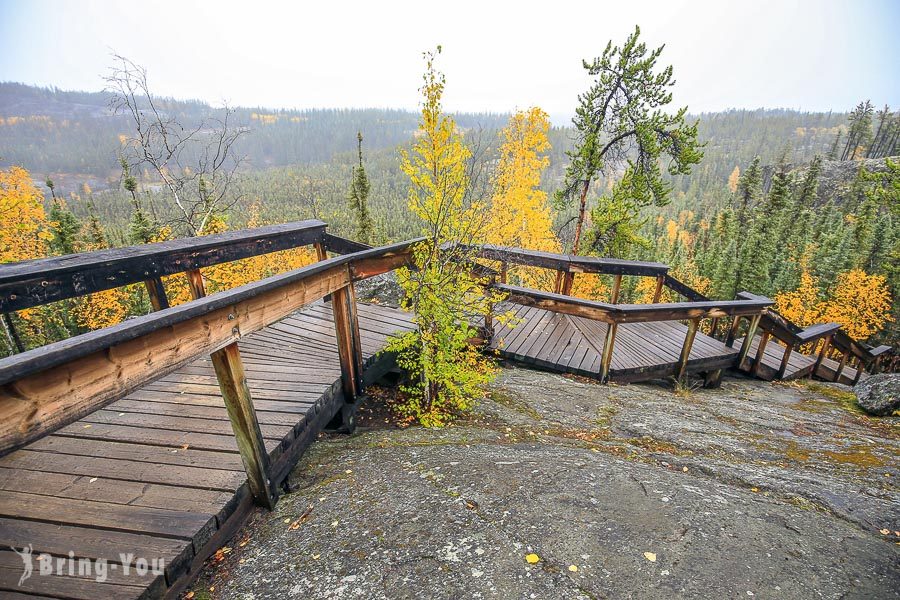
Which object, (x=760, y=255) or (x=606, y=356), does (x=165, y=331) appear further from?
(x=760, y=255)

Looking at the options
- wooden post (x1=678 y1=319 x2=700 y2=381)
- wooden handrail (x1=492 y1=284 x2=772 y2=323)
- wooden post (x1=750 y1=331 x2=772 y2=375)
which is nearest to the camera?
wooden handrail (x1=492 y1=284 x2=772 y2=323)

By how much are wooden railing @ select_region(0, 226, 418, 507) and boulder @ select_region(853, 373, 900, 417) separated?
24.5 ft

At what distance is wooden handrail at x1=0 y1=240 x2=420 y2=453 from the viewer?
1.32 meters

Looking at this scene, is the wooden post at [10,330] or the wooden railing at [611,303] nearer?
the wooden railing at [611,303]

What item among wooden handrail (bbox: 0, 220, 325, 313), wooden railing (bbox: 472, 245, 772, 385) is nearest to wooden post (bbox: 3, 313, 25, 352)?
wooden handrail (bbox: 0, 220, 325, 313)

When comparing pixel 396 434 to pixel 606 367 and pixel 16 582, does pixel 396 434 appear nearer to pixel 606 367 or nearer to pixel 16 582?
pixel 16 582

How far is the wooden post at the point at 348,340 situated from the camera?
3748mm

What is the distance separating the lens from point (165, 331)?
6.21ft

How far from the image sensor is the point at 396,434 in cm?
405

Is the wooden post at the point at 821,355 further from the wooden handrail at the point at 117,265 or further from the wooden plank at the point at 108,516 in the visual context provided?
the wooden plank at the point at 108,516

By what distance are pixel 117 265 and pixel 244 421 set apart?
1.91 meters

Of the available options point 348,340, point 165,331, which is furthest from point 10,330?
point 165,331

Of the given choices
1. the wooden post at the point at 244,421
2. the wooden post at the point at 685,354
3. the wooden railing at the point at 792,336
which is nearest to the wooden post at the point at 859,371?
the wooden railing at the point at 792,336

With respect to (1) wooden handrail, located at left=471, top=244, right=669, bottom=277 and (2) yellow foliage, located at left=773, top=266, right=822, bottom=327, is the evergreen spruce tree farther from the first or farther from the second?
(1) wooden handrail, located at left=471, top=244, right=669, bottom=277
